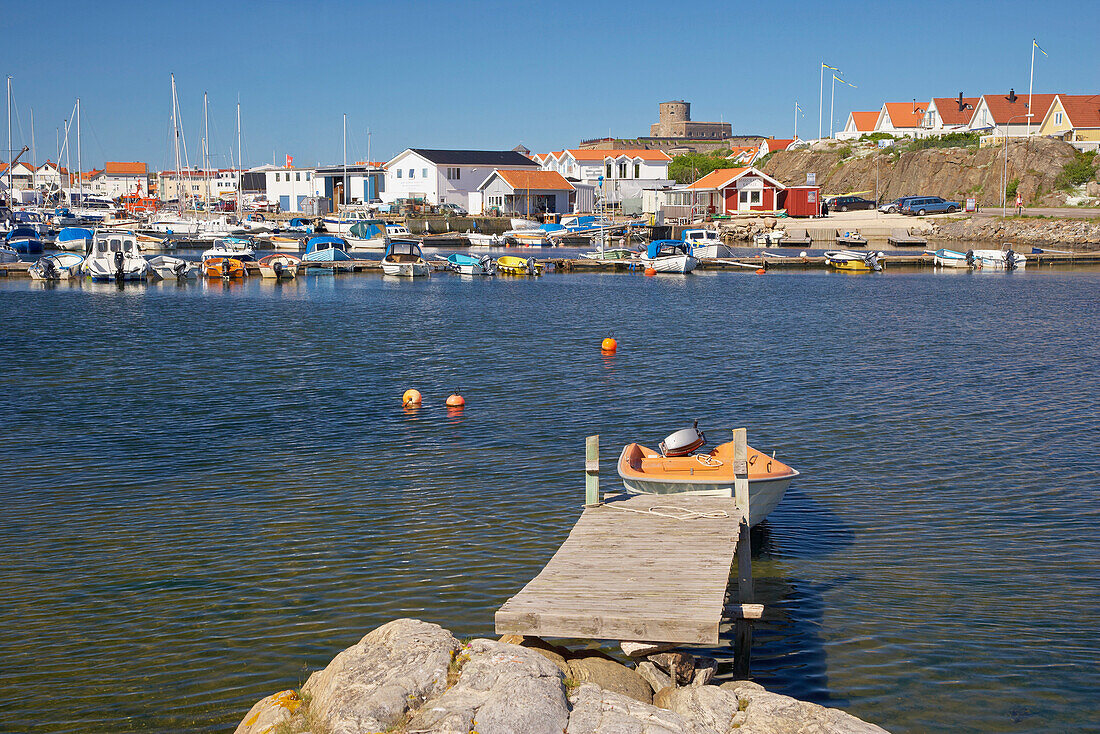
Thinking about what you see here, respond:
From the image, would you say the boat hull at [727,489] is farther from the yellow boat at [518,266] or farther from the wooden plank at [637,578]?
the yellow boat at [518,266]

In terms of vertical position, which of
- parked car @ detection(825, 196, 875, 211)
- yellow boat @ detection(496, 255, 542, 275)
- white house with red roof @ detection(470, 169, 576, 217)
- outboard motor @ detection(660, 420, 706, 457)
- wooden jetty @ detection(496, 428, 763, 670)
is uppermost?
white house with red roof @ detection(470, 169, 576, 217)

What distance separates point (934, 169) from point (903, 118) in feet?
100

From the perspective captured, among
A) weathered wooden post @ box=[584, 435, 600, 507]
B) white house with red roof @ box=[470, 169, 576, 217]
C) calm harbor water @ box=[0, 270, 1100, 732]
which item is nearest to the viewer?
calm harbor water @ box=[0, 270, 1100, 732]

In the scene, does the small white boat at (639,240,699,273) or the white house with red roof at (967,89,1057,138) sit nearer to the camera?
the small white boat at (639,240,699,273)

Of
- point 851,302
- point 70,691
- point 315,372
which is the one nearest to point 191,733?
point 70,691

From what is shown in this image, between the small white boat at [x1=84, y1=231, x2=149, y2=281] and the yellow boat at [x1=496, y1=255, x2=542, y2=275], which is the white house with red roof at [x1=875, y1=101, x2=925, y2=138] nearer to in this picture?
the yellow boat at [x1=496, y1=255, x2=542, y2=275]

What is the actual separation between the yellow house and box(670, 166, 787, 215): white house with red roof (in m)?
31.2

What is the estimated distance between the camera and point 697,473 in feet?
42.3

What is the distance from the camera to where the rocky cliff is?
86688mm

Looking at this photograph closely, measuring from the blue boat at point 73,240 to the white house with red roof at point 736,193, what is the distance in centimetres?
5306

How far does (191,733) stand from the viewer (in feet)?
27.4

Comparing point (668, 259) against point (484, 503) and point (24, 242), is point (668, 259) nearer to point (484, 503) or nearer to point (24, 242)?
point (24, 242)

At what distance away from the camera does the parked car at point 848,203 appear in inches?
3649

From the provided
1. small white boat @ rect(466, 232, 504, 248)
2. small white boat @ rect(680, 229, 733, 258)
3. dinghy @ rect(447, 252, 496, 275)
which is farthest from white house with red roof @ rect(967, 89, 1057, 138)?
dinghy @ rect(447, 252, 496, 275)
